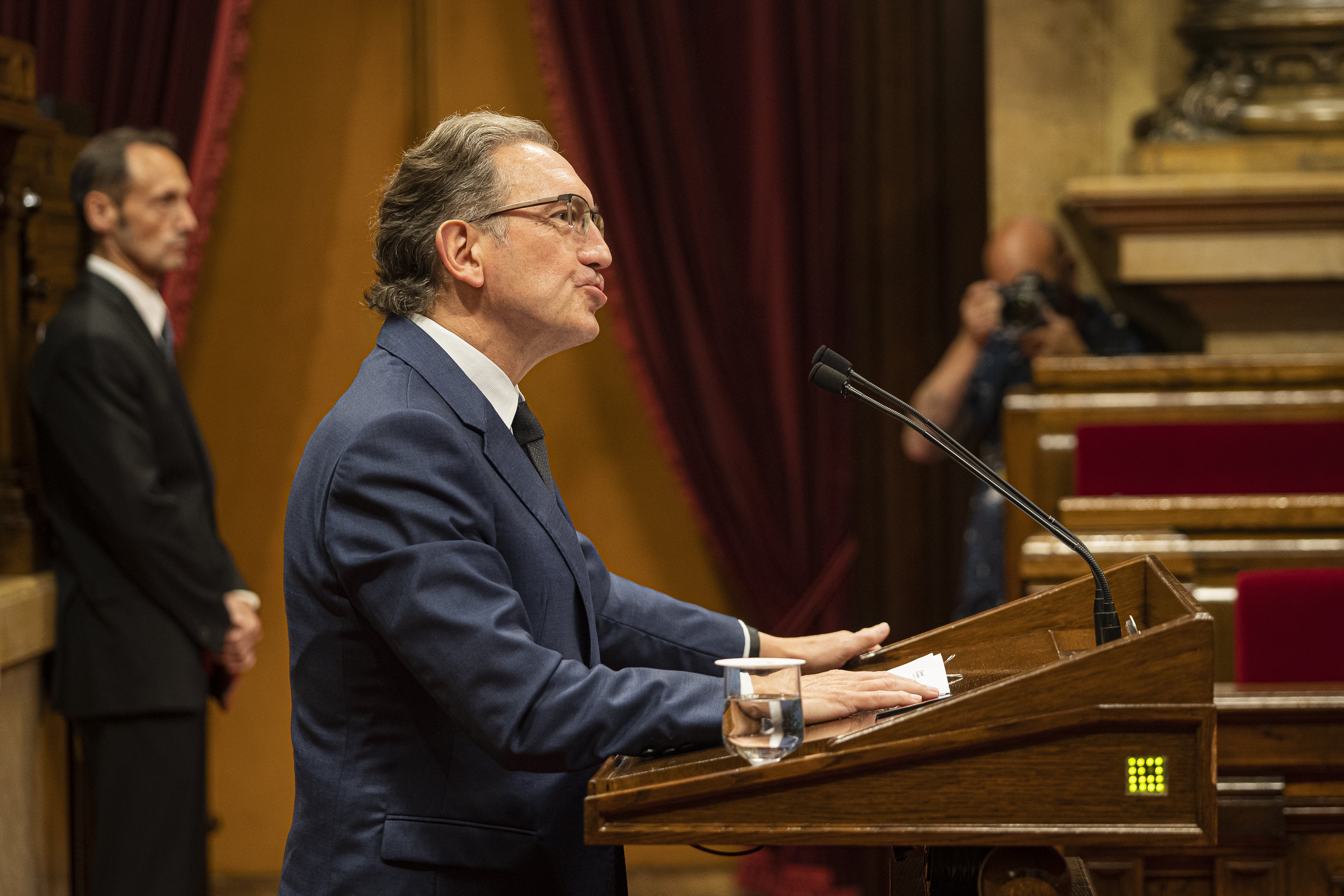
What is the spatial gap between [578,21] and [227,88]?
105 centimetres

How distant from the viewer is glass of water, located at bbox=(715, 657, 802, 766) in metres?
1.32

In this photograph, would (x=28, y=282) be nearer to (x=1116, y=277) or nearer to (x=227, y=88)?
(x=227, y=88)

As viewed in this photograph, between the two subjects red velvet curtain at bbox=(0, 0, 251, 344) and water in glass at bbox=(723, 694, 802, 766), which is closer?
water in glass at bbox=(723, 694, 802, 766)

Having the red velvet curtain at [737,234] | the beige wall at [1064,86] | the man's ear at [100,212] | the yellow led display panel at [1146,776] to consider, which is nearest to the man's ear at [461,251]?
the yellow led display panel at [1146,776]

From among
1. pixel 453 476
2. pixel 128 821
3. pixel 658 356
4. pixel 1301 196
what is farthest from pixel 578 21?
pixel 453 476

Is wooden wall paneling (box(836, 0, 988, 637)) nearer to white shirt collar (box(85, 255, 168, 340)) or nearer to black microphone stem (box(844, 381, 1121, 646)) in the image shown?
white shirt collar (box(85, 255, 168, 340))

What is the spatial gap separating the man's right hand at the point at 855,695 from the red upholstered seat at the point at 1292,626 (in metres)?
1.34

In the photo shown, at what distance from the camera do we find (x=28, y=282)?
3.27 meters

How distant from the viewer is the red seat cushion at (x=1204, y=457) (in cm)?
317

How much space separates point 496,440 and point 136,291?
218 centimetres

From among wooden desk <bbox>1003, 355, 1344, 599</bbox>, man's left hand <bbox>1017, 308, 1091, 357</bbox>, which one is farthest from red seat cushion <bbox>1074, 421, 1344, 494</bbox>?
man's left hand <bbox>1017, 308, 1091, 357</bbox>

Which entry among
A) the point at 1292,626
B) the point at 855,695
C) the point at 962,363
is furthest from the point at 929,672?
the point at 962,363

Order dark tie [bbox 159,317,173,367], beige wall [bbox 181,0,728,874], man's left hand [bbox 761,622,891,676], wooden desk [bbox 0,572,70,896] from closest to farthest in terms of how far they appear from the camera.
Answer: man's left hand [bbox 761,622,891,676], wooden desk [bbox 0,572,70,896], dark tie [bbox 159,317,173,367], beige wall [bbox 181,0,728,874]

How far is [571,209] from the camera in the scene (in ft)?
5.62
